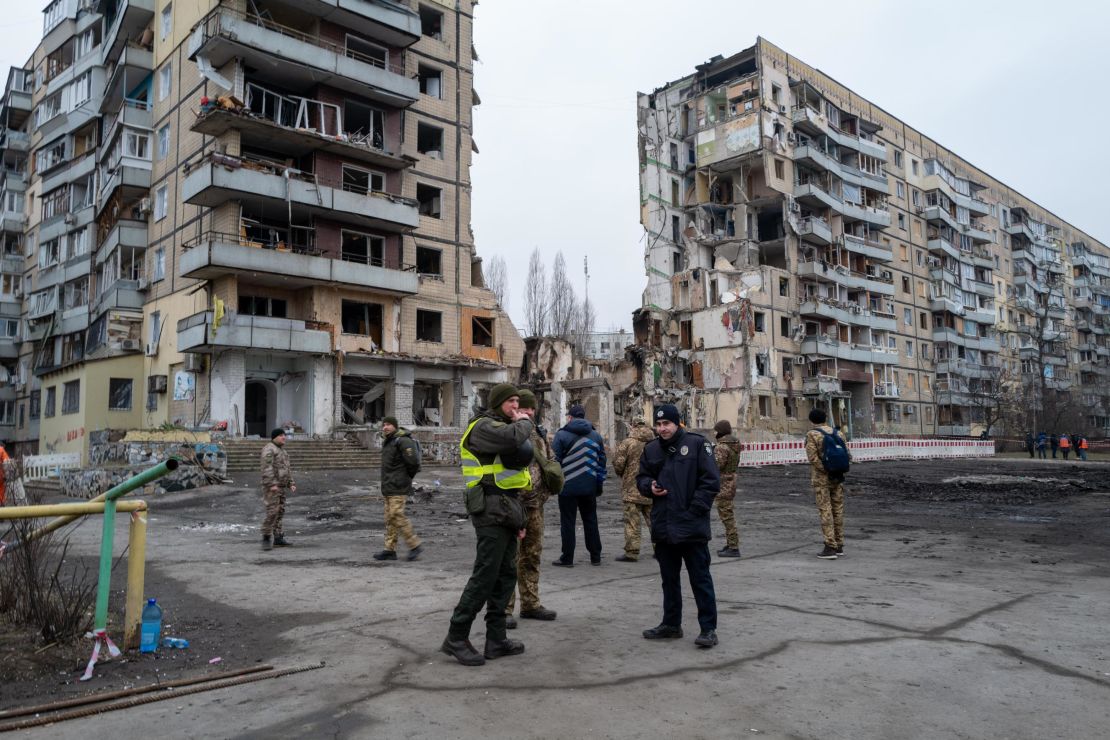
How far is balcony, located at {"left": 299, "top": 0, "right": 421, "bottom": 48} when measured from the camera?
1256 inches

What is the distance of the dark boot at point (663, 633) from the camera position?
557 centimetres

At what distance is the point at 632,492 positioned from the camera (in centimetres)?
976

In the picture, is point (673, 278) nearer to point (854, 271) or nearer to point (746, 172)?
point (746, 172)

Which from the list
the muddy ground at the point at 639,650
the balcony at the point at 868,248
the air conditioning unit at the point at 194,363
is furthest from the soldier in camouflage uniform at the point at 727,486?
the balcony at the point at 868,248

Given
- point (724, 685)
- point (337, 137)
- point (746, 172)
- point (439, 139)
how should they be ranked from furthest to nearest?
point (746, 172) → point (439, 139) → point (337, 137) → point (724, 685)

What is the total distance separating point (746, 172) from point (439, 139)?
929 inches

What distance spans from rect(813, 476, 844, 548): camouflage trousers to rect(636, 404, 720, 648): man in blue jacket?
4326 mm

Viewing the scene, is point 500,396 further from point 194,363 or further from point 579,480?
point 194,363

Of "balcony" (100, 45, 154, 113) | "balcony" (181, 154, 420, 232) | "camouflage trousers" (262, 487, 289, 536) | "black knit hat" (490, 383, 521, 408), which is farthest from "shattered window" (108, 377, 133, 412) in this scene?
"black knit hat" (490, 383, 521, 408)

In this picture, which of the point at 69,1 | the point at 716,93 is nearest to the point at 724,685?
the point at 716,93

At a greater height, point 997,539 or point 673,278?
point 673,278

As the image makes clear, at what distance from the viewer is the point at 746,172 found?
51562mm

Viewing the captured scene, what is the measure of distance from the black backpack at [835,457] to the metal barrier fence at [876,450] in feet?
60.6

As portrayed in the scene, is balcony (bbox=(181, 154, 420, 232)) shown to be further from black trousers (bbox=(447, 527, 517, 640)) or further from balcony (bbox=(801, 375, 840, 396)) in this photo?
balcony (bbox=(801, 375, 840, 396))
